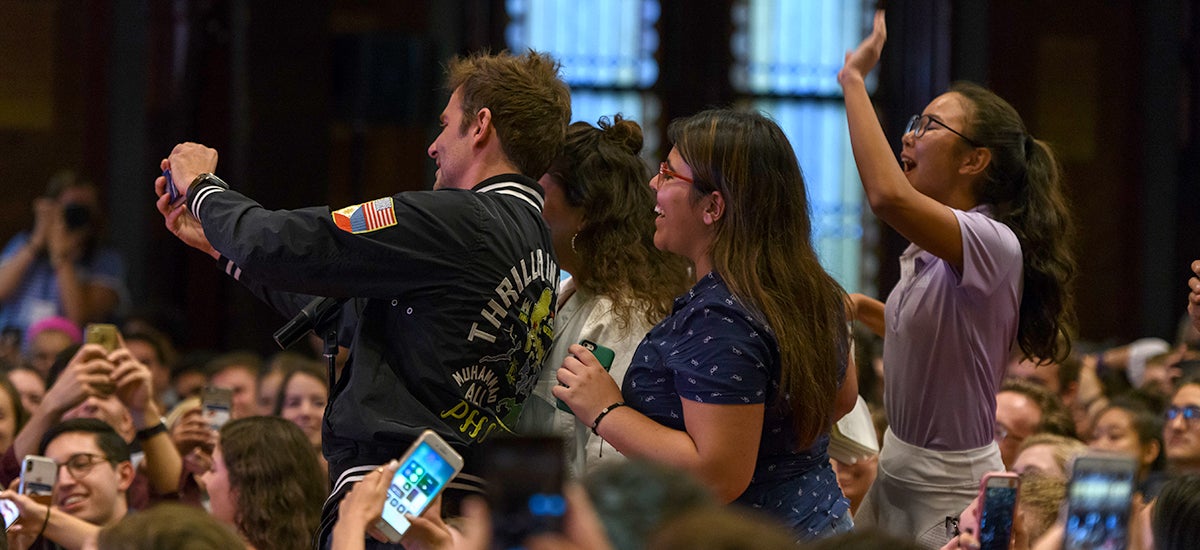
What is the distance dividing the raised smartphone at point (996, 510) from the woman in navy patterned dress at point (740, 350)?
0.36 meters

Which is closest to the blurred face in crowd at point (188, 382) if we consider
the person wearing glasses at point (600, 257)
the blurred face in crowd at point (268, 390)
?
the blurred face in crowd at point (268, 390)

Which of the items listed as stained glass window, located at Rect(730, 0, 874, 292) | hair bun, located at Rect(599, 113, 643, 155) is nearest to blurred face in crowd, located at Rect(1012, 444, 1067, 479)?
hair bun, located at Rect(599, 113, 643, 155)

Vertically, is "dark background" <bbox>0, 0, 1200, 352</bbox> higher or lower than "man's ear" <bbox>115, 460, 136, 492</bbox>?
higher

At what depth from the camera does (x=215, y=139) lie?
312 inches

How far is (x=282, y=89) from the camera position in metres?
7.97

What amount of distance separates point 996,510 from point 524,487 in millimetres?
983

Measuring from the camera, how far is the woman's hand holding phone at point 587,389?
248cm

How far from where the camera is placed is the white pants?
2.95 metres

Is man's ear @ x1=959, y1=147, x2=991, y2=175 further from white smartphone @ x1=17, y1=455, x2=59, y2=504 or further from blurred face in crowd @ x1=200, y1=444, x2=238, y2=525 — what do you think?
white smartphone @ x1=17, y1=455, x2=59, y2=504

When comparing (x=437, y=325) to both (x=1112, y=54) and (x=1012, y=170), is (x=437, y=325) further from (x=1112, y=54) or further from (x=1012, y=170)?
(x=1112, y=54)

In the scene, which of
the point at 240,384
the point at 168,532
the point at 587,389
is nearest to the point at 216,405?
the point at 240,384

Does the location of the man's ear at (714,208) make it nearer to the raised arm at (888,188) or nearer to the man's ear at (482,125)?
the raised arm at (888,188)

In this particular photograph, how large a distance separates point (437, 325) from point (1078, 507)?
1129mm

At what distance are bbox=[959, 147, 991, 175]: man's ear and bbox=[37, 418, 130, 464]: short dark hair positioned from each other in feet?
6.79
